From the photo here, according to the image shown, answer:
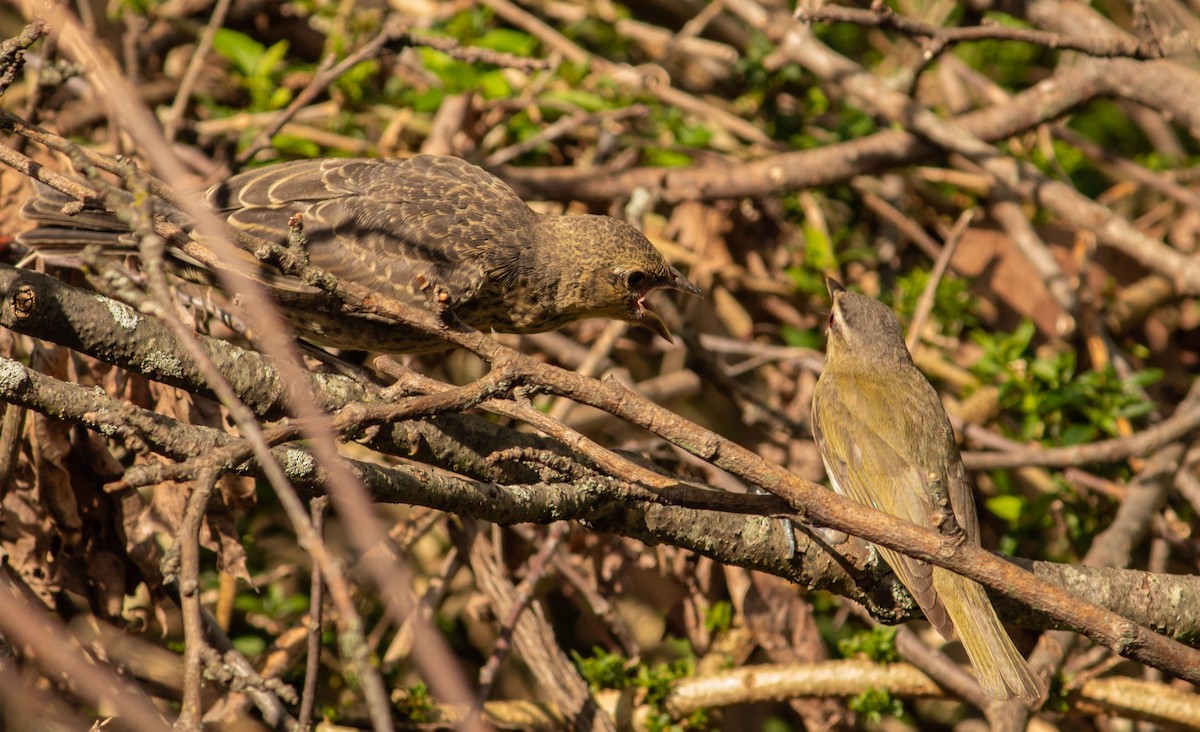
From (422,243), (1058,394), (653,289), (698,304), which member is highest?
(422,243)

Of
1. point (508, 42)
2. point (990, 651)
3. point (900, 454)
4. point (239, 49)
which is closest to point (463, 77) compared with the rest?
point (508, 42)

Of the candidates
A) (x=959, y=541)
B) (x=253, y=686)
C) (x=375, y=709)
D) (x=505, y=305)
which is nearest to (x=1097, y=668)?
(x=959, y=541)

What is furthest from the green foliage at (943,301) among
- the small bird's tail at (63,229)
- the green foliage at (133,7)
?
the green foliage at (133,7)

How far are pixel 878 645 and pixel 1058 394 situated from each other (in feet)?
5.62

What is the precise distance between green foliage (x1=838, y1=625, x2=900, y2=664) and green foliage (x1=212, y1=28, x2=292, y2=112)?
4090 millimetres

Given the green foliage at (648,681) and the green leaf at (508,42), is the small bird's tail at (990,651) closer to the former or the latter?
the green foliage at (648,681)

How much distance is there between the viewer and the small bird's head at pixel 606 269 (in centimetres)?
475

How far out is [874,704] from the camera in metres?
4.71

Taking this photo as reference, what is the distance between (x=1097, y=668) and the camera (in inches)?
184

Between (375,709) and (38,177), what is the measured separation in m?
1.80

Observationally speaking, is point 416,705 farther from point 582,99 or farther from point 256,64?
point 256,64

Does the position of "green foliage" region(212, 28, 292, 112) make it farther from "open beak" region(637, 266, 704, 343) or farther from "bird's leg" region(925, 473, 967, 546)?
"bird's leg" region(925, 473, 967, 546)

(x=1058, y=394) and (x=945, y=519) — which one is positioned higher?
(x=945, y=519)

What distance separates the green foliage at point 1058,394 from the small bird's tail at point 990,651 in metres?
2.17
